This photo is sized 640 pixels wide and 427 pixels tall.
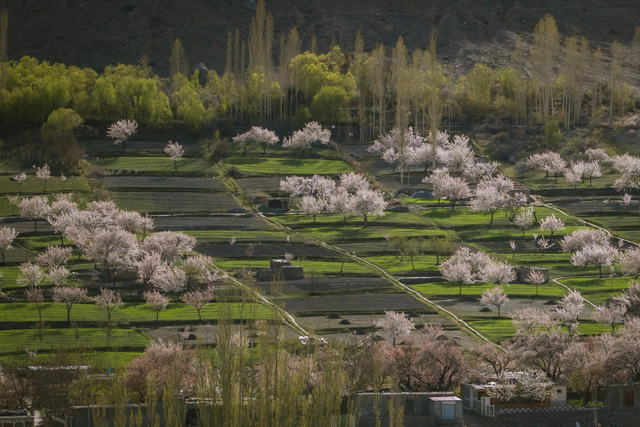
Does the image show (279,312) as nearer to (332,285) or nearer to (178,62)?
(332,285)

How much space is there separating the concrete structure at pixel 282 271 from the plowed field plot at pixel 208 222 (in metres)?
14.5

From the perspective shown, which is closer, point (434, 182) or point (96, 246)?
point (96, 246)

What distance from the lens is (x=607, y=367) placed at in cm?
6706

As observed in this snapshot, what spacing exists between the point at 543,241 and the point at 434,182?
23.6 m

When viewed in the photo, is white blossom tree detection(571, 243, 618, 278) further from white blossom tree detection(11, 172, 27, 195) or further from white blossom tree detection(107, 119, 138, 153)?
white blossom tree detection(107, 119, 138, 153)

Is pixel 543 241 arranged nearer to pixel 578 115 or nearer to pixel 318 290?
pixel 318 290

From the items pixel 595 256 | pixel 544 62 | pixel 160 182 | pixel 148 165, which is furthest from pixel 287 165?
pixel 595 256

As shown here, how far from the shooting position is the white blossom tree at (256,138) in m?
138

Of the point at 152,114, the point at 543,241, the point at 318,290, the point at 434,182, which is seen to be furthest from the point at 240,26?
the point at 318,290

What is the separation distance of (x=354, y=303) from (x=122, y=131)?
189ft

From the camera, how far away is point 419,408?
55906 mm

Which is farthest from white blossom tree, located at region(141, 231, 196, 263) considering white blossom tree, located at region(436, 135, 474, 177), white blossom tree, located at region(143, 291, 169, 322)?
white blossom tree, located at region(436, 135, 474, 177)

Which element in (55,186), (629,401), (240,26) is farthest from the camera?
(240,26)

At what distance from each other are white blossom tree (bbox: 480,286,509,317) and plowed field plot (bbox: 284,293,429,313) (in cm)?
460
